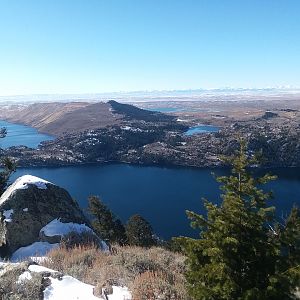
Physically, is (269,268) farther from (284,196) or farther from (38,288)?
(284,196)

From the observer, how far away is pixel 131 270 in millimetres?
10586

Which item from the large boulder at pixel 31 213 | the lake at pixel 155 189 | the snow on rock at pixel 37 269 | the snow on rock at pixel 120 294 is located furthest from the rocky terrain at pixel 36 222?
the lake at pixel 155 189

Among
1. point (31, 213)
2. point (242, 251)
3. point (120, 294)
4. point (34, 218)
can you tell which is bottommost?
point (34, 218)

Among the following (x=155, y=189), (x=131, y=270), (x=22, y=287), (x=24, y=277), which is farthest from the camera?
(x=155, y=189)

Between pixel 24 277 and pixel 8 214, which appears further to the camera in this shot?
pixel 8 214

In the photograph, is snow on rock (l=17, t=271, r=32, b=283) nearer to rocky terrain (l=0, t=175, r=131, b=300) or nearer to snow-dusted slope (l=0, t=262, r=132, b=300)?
snow-dusted slope (l=0, t=262, r=132, b=300)

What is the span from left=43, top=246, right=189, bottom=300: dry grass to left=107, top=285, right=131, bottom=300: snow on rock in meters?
0.13

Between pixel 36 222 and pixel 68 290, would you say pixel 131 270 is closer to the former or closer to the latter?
pixel 68 290

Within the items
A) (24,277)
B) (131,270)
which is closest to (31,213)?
(24,277)

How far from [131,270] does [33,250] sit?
668 cm

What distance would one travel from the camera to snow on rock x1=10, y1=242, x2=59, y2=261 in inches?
605

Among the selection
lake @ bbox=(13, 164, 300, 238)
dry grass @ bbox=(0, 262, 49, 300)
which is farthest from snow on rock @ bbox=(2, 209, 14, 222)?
lake @ bbox=(13, 164, 300, 238)

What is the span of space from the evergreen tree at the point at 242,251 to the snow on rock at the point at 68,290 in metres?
2.22

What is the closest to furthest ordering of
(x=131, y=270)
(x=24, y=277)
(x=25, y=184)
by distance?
1. (x=24, y=277)
2. (x=131, y=270)
3. (x=25, y=184)
